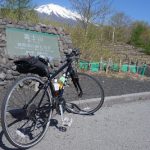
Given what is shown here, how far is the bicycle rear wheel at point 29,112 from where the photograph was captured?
15.3 ft

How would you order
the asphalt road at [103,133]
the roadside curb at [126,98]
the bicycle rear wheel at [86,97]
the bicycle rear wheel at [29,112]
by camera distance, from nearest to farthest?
the bicycle rear wheel at [29,112], the asphalt road at [103,133], the bicycle rear wheel at [86,97], the roadside curb at [126,98]

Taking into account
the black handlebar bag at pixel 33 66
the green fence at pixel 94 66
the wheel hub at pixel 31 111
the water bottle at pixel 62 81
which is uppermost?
the black handlebar bag at pixel 33 66

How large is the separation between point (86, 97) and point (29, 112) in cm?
227

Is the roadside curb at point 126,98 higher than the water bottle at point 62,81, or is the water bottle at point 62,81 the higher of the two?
the water bottle at point 62,81

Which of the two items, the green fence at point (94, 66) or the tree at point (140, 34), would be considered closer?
the green fence at point (94, 66)

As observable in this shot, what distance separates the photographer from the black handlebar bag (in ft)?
15.8

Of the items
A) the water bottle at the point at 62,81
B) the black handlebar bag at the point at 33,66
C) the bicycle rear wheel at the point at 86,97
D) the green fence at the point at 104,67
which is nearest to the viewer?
the black handlebar bag at the point at 33,66

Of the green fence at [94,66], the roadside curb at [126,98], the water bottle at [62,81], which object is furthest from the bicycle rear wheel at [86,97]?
the green fence at [94,66]

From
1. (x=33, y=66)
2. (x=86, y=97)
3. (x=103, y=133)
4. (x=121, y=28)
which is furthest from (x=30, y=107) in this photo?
(x=121, y=28)

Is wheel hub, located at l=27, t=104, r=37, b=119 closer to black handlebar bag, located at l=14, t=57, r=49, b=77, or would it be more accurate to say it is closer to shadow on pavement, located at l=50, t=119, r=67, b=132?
black handlebar bag, located at l=14, t=57, r=49, b=77

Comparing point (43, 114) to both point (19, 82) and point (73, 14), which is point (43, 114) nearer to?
point (19, 82)

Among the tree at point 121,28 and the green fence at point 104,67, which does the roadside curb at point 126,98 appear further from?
the tree at point 121,28

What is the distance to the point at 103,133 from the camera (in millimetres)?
5555

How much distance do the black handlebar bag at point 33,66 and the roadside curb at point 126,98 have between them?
2.84 m
